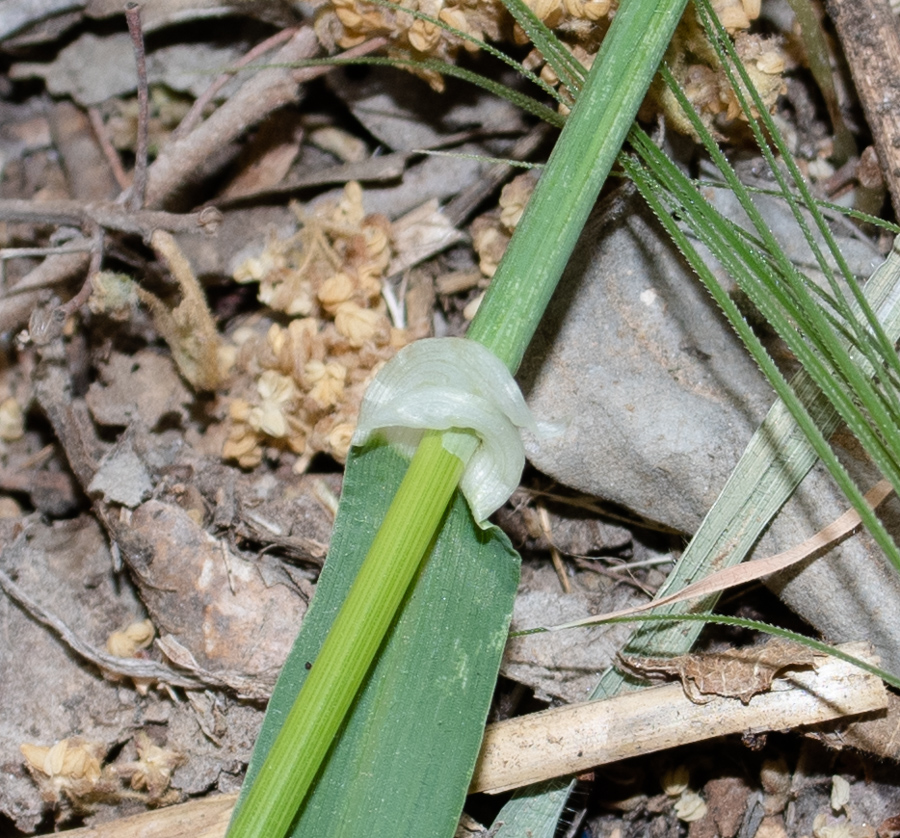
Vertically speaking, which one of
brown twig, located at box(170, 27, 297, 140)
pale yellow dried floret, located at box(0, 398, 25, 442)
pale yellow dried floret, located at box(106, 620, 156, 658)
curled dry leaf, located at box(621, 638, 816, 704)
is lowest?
pale yellow dried floret, located at box(106, 620, 156, 658)

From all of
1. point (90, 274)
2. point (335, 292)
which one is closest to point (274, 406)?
point (335, 292)

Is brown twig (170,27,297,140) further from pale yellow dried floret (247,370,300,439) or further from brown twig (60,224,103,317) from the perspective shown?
pale yellow dried floret (247,370,300,439)

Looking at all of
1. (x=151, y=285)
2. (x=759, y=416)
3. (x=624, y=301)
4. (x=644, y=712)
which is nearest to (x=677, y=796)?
(x=644, y=712)

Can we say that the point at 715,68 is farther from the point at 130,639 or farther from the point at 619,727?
the point at 130,639

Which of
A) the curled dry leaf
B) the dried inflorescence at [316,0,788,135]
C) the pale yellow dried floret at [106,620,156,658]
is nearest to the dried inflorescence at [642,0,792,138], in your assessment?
the dried inflorescence at [316,0,788,135]

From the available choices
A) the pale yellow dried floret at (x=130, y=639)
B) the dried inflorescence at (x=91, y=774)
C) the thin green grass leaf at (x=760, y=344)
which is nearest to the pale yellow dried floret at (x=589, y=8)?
the thin green grass leaf at (x=760, y=344)

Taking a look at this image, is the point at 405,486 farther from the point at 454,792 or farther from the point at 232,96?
the point at 232,96

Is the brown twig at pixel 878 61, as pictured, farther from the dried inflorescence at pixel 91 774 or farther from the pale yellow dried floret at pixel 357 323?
the dried inflorescence at pixel 91 774
